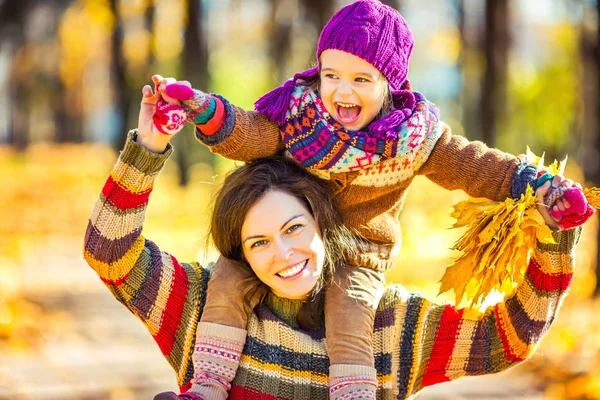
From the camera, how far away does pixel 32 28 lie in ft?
98.0

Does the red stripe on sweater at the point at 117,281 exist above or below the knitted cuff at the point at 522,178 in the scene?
below

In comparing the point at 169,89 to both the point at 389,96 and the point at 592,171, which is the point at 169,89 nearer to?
the point at 389,96

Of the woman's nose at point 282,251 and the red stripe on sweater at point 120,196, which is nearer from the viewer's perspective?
the red stripe on sweater at point 120,196

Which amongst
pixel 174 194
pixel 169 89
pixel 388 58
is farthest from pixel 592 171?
pixel 174 194

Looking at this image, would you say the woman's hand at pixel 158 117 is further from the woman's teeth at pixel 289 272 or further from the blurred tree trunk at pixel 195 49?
the blurred tree trunk at pixel 195 49

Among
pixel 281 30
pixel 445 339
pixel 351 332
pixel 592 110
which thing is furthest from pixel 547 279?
pixel 281 30

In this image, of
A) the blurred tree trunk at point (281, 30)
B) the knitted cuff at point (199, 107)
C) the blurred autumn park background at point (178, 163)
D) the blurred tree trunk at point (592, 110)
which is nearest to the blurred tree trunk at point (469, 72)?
the blurred autumn park background at point (178, 163)

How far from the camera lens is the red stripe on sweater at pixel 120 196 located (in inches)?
105

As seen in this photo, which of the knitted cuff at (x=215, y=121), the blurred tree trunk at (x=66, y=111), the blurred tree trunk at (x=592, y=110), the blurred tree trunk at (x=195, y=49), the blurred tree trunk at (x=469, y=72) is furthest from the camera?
the blurred tree trunk at (x=66, y=111)

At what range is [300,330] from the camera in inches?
115

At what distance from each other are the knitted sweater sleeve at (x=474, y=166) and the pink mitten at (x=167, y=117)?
0.78 meters

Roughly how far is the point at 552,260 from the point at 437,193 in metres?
14.4

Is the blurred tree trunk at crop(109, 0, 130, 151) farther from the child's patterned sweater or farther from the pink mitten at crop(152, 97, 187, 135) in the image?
the pink mitten at crop(152, 97, 187, 135)

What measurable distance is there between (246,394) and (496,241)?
0.92m
